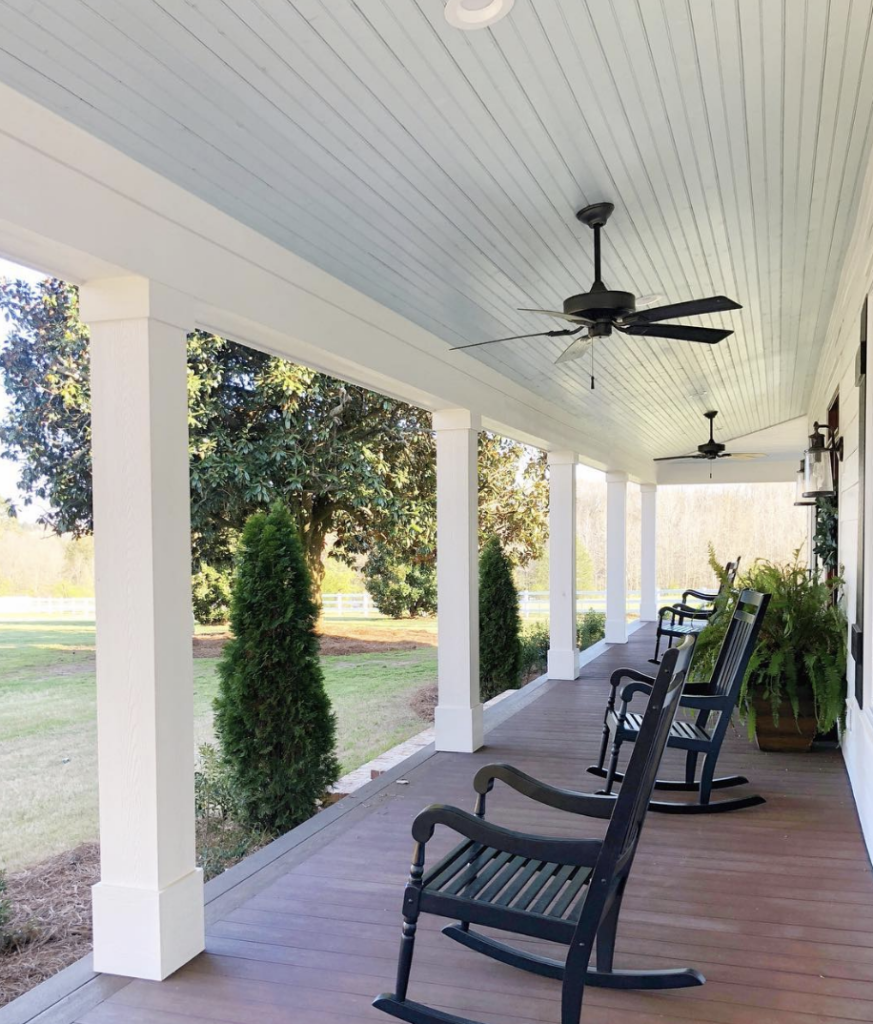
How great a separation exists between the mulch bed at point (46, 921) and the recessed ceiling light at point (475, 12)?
339 cm

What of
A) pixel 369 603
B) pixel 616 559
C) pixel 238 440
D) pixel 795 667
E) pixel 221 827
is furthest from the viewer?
pixel 369 603

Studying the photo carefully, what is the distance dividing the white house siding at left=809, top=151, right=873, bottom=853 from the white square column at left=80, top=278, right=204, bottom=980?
246 cm

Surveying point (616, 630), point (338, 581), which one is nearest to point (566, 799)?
point (616, 630)

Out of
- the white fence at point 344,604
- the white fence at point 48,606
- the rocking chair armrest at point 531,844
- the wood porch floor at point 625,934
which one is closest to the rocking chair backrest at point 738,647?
the wood porch floor at point 625,934

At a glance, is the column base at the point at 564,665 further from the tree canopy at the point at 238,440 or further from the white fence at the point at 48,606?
the white fence at the point at 48,606

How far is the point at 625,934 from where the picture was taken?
270 centimetres

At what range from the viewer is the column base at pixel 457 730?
5031 mm

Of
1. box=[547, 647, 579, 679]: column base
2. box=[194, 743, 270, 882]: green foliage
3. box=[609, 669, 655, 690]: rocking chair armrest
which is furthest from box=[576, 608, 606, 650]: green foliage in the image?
box=[609, 669, 655, 690]: rocking chair armrest

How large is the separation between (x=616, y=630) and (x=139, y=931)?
8.32m

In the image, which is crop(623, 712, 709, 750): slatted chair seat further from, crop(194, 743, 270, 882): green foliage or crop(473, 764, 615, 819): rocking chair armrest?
crop(194, 743, 270, 882): green foliage

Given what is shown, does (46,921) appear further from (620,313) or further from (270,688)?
(620,313)

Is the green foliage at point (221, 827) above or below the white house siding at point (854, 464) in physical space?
below

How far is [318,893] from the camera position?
9.93ft

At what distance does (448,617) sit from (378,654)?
30.6 ft
